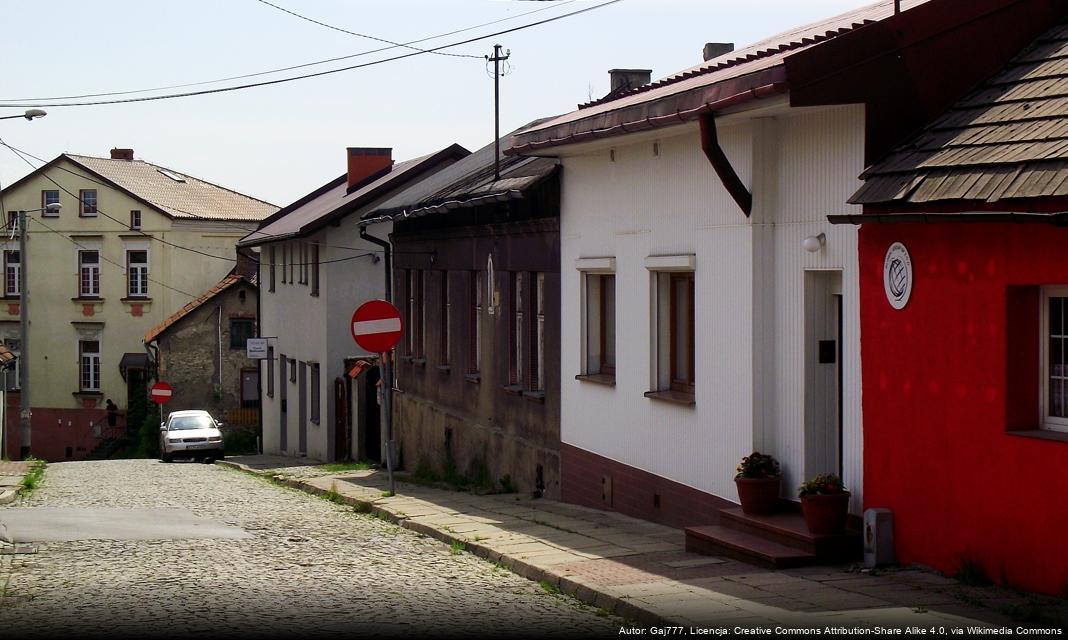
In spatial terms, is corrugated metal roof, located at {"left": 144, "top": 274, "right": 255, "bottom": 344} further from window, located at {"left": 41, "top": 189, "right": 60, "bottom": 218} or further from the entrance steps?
the entrance steps

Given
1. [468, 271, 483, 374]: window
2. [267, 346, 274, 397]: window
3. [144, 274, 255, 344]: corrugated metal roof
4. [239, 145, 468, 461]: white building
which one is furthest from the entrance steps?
[144, 274, 255, 344]: corrugated metal roof

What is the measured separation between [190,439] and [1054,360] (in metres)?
33.1

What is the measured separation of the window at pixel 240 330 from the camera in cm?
5081

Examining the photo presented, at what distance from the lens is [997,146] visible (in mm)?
8828

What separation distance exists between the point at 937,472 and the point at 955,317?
1086mm

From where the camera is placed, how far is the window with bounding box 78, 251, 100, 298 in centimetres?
5625

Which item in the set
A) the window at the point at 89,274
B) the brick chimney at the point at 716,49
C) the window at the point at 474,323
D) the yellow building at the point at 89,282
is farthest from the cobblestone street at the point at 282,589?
the window at the point at 89,274

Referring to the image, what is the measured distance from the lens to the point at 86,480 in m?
25.8

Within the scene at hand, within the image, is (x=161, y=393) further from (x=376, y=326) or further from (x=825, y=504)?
(x=825, y=504)

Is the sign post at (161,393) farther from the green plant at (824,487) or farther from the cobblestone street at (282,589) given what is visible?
the green plant at (824,487)

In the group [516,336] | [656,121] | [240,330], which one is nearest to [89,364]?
[240,330]

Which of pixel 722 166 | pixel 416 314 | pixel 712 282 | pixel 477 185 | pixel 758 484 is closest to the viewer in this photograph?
pixel 758 484

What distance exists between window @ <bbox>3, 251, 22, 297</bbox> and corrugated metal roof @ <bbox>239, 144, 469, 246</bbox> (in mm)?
17268

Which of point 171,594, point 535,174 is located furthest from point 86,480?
point 171,594
